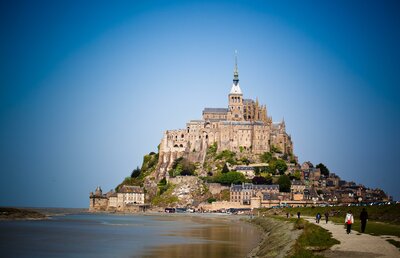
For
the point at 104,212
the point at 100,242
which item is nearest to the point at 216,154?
the point at 104,212

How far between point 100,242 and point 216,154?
80459 millimetres

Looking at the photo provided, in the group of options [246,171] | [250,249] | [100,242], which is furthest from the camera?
[246,171]

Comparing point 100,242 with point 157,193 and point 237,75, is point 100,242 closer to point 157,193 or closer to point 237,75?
point 157,193

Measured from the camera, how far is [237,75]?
143 meters

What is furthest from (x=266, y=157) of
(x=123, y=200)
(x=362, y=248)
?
(x=362, y=248)

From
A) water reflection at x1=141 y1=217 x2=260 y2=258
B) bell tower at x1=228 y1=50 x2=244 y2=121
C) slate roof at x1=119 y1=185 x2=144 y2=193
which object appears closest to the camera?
water reflection at x1=141 y1=217 x2=260 y2=258

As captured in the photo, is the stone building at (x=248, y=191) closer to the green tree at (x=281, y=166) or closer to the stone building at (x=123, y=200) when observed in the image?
the green tree at (x=281, y=166)

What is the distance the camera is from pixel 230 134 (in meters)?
124

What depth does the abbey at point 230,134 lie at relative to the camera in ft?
406

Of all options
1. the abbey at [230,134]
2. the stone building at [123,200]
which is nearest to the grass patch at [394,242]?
the stone building at [123,200]

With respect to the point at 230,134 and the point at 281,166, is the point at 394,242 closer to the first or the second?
the point at 281,166

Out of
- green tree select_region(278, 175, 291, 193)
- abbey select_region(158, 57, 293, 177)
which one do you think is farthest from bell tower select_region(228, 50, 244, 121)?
green tree select_region(278, 175, 291, 193)

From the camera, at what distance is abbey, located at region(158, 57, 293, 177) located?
406 ft

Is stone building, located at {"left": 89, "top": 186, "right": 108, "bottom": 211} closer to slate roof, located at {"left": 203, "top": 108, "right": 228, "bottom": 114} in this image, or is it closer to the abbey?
the abbey
